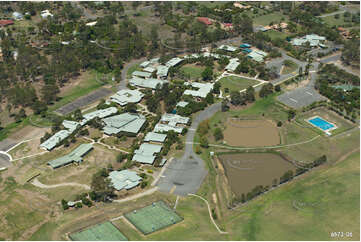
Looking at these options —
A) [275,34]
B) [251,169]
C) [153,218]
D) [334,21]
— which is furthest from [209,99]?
[334,21]

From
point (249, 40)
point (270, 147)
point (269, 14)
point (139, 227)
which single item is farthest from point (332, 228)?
point (269, 14)

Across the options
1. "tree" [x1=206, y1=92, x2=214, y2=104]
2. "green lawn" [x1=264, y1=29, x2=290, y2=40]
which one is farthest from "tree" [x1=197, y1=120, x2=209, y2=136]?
"green lawn" [x1=264, y1=29, x2=290, y2=40]

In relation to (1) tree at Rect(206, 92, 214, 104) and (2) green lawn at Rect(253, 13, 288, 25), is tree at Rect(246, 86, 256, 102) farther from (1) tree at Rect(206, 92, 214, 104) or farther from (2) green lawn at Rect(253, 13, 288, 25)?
(2) green lawn at Rect(253, 13, 288, 25)

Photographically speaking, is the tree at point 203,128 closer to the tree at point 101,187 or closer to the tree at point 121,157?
the tree at point 121,157

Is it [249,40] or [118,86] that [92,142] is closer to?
[118,86]

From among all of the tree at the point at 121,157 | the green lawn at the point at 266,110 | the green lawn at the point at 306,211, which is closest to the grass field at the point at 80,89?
the tree at the point at 121,157

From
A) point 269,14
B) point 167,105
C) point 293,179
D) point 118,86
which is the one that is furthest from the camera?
point 269,14
